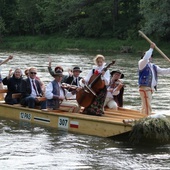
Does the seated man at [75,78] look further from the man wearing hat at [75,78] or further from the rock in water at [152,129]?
the rock in water at [152,129]

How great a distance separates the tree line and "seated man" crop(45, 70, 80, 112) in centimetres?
3717

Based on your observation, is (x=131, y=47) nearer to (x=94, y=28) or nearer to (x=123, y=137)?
(x=94, y=28)

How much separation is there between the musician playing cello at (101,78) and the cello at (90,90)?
0.07m

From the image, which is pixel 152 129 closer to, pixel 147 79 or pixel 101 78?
pixel 101 78

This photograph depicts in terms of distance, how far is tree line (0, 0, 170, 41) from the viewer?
190 ft

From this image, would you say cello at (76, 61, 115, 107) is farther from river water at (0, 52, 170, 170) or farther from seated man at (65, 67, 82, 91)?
seated man at (65, 67, 82, 91)

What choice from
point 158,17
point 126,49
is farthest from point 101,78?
point 158,17

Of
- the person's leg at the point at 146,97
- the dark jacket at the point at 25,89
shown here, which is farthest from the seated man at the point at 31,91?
the person's leg at the point at 146,97

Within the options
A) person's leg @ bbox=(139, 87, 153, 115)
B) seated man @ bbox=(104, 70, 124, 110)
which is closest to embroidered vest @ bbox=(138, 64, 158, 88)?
person's leg @ bbox=(139, 87, 153, 115)

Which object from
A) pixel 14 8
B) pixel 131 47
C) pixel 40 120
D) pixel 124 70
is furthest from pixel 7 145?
pixel 14 8

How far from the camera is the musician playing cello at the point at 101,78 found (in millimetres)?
11734

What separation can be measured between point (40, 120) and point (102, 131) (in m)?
1.98

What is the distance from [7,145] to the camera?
11258mm

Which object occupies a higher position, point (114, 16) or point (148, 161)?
point (114, 16)
